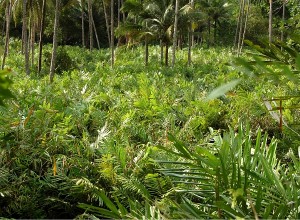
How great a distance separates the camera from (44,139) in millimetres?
4641

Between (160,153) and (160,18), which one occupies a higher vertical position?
(160,18)

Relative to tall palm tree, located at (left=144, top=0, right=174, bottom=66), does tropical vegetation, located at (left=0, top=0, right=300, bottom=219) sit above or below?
below

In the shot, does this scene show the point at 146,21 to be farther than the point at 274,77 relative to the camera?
Yes

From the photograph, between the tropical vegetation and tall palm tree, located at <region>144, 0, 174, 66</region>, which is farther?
tall palm tree, located at <region>144, 0, 174, 66</region>

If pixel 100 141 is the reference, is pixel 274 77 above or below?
above

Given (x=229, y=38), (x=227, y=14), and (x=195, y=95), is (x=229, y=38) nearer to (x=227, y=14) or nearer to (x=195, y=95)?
(x=227, y=14)

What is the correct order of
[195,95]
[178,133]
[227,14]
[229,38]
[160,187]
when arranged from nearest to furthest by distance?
[160,187], [178,133], [195,95], [227,14], [229,38]

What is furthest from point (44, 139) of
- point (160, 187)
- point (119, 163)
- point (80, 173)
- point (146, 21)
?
point (146, 21)

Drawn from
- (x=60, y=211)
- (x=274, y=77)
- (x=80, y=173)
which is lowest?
(x=60, y=211)

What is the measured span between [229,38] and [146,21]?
89.8ft

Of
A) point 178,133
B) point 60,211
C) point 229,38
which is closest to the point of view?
point 60,211

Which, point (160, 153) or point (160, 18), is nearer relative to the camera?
point (160, 153)

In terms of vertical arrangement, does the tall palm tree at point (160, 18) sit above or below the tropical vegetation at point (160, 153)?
above

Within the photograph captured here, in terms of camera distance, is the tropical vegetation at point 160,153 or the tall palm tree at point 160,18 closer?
the tropical vegetation at point 160,153
